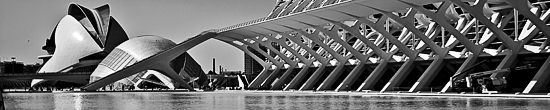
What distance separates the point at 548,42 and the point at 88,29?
65.6 metres

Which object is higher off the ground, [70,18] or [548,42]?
[70,18]

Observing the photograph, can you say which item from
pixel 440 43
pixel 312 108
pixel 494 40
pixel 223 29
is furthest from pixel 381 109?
pixel 223 29

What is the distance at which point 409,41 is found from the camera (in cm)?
5334

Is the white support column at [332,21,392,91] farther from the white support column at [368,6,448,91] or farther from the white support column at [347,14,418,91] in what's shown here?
the white support column at [368,6,448,91]

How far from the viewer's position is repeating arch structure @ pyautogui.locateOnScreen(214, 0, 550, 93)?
128ft

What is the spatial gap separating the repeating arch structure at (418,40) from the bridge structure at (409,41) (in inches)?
1.9

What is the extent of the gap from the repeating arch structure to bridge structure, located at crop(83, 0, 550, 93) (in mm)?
49

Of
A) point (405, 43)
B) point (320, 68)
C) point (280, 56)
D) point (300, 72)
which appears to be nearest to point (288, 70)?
point (280, 56)

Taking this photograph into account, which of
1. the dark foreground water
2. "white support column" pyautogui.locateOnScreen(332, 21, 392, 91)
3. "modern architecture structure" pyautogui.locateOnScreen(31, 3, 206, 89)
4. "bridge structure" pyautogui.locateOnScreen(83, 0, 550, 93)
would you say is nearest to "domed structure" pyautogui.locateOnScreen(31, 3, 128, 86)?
"modern architecture structure" pyautogui.locateOnScreen(31, 3, 206, 89)

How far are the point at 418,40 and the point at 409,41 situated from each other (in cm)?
300

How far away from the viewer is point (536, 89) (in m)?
35.5

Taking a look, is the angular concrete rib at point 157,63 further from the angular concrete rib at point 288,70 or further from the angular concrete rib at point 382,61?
the angular concrete rib at point 382,61

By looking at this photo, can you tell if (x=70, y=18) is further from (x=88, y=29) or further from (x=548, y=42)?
(x=548, y=42)

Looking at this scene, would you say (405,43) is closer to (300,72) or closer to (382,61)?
(382,61)
